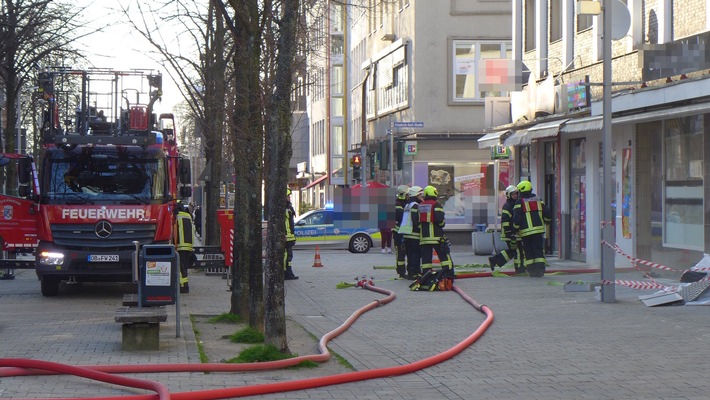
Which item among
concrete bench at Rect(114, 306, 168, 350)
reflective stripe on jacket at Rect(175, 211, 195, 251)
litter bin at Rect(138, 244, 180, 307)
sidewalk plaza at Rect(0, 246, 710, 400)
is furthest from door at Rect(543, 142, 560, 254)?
concrete bench at Rect(114, 306, 168, 350)

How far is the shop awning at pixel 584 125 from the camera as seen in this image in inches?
840

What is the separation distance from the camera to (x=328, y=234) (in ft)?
117

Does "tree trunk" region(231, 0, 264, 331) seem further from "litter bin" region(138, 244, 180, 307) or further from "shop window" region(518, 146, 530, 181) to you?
"shop window" region(518, 146, 530, 181)

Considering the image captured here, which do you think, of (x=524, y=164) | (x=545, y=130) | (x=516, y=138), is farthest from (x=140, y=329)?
(x=524, y=164)

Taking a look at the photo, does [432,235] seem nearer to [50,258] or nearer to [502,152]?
[50,258]

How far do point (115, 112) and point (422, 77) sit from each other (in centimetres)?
2365

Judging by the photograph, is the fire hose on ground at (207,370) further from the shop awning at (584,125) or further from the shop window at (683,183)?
the shop awning at (584,125)

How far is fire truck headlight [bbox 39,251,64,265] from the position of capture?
17.6 meters

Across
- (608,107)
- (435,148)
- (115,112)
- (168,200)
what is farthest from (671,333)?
(435,148)

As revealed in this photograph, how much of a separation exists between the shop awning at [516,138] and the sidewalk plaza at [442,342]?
643cm

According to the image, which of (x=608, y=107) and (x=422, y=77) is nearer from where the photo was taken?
(x=608, y=107)

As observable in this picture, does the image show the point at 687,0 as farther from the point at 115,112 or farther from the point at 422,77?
the point at 422,77

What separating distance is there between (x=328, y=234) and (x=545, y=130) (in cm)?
1280

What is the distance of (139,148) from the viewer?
61.0ft
